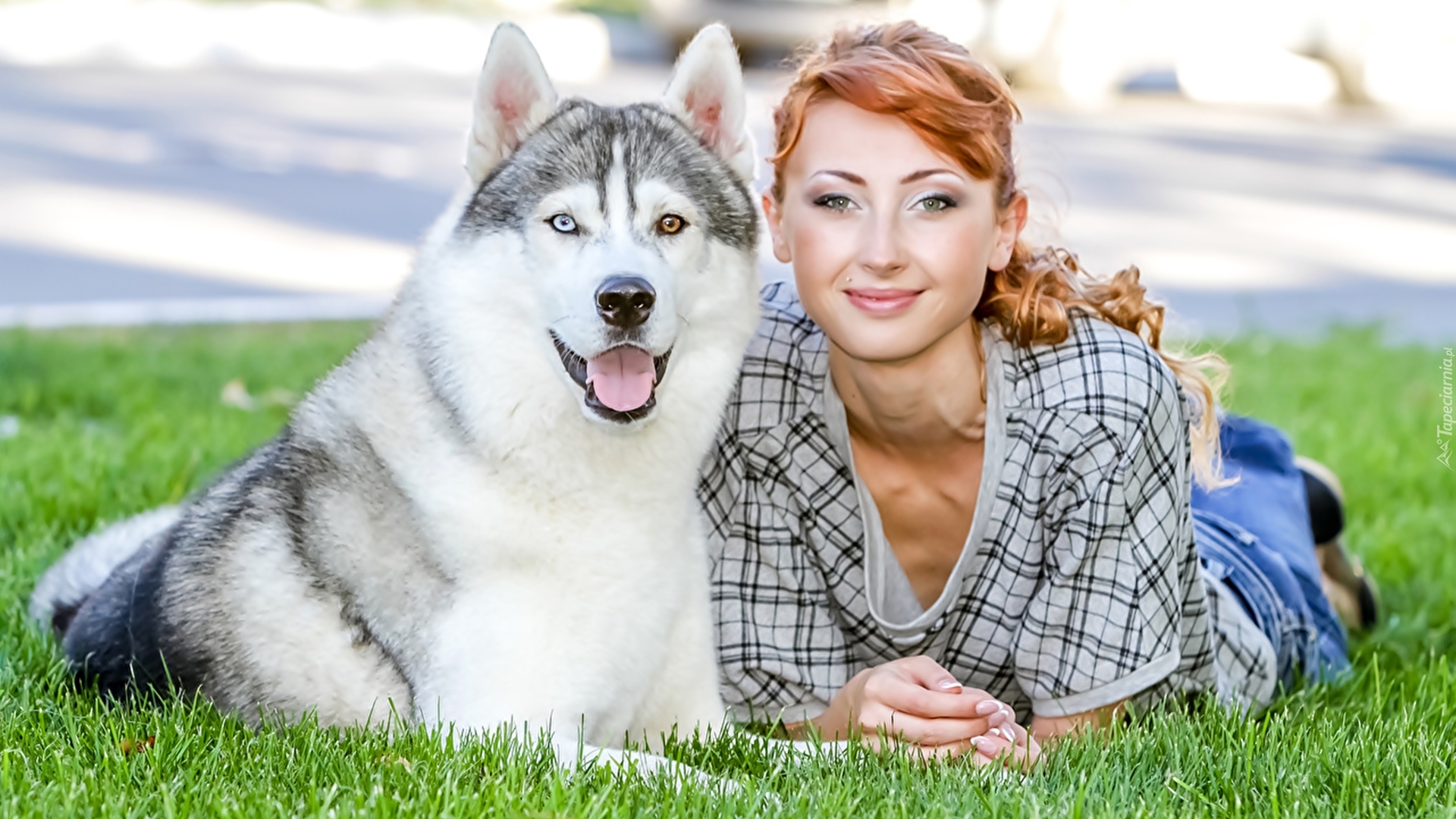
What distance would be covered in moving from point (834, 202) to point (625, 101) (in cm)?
321

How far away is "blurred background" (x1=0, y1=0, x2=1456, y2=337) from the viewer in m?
8.96

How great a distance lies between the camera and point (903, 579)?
12.0 ft

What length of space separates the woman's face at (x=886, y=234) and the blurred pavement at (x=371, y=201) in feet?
8.63

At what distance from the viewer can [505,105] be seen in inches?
127

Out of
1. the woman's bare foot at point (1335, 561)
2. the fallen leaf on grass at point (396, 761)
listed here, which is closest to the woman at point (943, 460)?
the woman's bare foot at point (1335, 561)

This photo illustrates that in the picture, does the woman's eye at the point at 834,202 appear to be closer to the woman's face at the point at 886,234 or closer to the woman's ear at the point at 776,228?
the woman's face at the point at 886,234

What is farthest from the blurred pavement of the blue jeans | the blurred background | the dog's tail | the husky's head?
the dog's tail

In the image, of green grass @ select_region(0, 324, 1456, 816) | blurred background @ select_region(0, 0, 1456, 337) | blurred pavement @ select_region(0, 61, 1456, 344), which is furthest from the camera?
blurred background @ select_region(0, 0, 1456, 337)

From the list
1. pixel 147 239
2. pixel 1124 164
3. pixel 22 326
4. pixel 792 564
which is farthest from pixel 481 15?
pixel 792 564

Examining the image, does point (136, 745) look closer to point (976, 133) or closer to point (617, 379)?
point (617, 379)

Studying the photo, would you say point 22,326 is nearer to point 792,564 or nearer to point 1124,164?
point 792,564

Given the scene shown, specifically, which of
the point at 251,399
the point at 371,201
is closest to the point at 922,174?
the point at 251,399

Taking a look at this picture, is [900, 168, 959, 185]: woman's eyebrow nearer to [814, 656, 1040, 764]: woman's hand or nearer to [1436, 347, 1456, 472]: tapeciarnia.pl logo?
[814, 656, 1040, 764]: woman's hand

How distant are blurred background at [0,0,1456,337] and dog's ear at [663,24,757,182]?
18.4 inches
